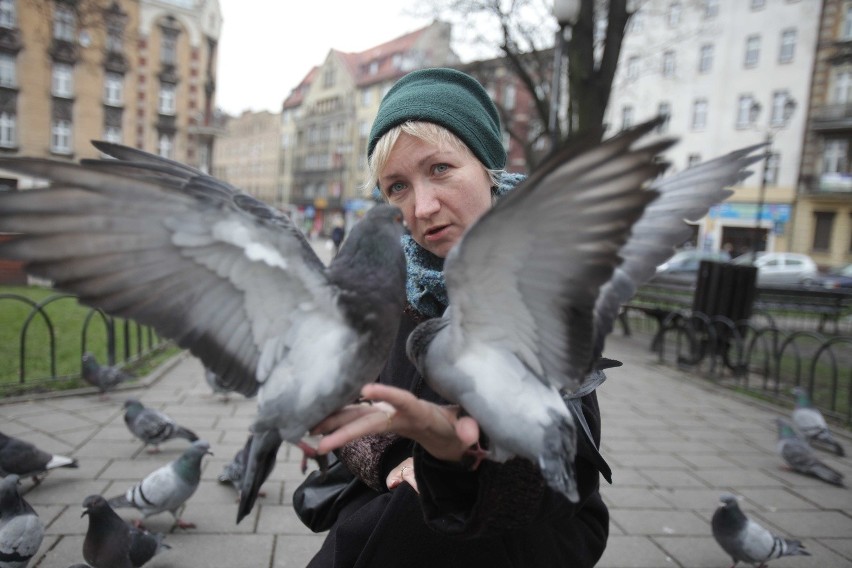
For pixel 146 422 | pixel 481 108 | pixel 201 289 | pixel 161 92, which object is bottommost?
pixel 146 422

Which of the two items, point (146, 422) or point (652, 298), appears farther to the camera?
point (652, 298)

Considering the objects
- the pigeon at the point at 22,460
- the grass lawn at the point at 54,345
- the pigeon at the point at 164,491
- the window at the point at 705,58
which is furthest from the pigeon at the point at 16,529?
the window at the point at 705,58

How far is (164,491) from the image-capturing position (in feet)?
11.8

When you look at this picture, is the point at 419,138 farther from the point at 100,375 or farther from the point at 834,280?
the point at 834,280

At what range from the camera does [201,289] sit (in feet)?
4.40

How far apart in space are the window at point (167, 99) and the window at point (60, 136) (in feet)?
17.8

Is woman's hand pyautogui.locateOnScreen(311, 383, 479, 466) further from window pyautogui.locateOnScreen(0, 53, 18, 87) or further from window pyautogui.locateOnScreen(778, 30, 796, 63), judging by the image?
window pyautogui.locateOnScreen(778, 30, 796, 63)

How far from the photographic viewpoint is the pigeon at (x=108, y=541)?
9.57 feet

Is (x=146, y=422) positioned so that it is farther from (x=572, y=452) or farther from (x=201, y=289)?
(x=572, y=452)

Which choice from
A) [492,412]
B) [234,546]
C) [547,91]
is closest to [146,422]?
[234,546]

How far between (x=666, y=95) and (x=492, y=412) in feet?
130

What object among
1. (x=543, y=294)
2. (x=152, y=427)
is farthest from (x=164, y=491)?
(x=543, y=294)

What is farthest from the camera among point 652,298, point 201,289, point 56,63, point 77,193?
point 56,63

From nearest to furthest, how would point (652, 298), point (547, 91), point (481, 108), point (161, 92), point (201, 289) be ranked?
point (201, 289) → point (481, 108) → point (652, 298) → point (547, 91) → point (161, 92)
